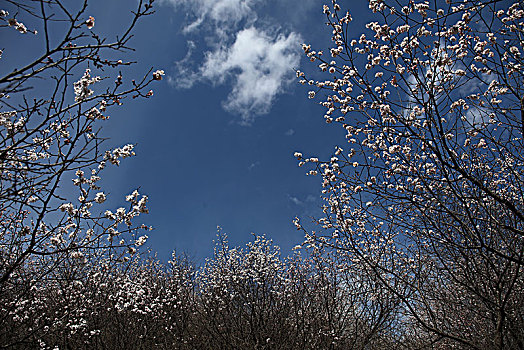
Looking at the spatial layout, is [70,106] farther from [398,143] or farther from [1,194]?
[398,143]

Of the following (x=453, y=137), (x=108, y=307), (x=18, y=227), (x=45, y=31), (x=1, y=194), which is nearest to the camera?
(x=45, y=31)

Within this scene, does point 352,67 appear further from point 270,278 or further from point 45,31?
point 270,278

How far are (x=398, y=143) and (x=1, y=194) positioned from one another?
4485 millimetres

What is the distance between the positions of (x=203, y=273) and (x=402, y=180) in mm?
11900

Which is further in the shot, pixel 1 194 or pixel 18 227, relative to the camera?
pixel 18 227

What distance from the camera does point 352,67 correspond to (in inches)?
171

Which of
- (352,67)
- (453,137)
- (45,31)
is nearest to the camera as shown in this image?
(45,31)

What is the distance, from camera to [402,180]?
4.95 metres

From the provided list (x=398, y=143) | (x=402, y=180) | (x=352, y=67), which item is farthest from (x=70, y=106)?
(x=402, y=180)

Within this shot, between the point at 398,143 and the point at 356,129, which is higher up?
the point at 356,129

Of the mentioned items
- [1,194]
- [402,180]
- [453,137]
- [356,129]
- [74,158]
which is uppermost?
[356,129]

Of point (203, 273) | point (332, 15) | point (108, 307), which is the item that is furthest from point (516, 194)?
point (203, 273)

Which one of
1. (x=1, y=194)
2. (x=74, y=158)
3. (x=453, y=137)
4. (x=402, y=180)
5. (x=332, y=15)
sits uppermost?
(x=332, y=15)

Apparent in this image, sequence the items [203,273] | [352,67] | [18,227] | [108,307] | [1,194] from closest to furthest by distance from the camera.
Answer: [1,194] → [352,67] → [18,227] → [108,307] → [203,273]
